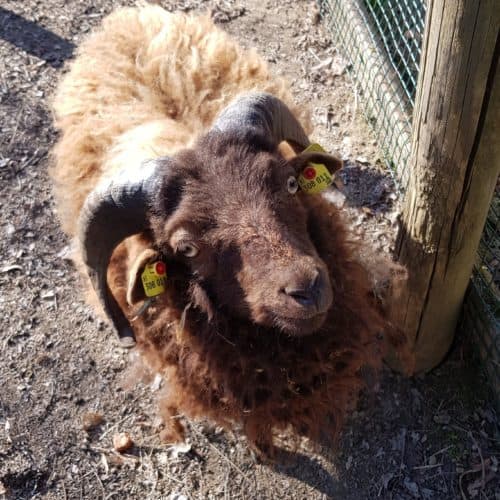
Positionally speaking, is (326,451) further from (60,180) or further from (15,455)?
(60,180)

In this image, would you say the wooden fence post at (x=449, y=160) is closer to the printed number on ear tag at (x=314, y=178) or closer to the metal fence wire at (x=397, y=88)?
the metal fence wire at (x=397, y=88)

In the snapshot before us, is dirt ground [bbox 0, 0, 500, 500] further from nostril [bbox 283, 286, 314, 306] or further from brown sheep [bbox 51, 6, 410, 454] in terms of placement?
nostril [bbox 283, 286, 314, 306]

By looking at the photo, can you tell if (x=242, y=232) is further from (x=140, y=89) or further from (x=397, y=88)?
(x=397, y=88)

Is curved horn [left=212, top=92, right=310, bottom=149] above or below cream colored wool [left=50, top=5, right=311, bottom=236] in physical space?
above

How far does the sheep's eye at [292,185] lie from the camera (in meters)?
2.95

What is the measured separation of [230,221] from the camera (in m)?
2.75

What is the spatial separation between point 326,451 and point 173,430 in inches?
41.2

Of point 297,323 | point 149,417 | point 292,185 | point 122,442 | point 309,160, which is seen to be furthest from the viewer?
point 149,417

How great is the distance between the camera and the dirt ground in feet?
12.6

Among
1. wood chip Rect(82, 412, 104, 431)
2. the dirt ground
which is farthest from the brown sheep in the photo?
wood chip Rect(82, 412, 104, 431)

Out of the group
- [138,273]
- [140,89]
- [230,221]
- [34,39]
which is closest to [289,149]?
[230,221]

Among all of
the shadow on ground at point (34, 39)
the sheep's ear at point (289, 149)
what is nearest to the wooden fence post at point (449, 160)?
the sheep's ear at point (289, 149)

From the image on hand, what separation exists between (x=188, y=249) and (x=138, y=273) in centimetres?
29

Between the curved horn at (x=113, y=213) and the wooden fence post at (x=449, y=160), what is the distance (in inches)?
51.9
